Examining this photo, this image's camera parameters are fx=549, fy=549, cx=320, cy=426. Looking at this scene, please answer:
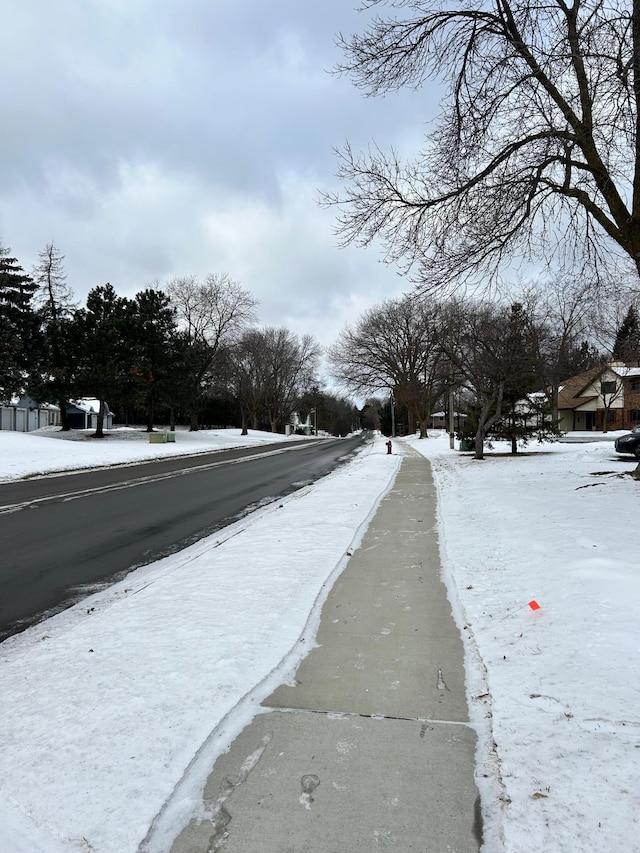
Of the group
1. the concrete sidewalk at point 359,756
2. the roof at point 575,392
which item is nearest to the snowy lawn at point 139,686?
the concrete sidewalk at point 359,756

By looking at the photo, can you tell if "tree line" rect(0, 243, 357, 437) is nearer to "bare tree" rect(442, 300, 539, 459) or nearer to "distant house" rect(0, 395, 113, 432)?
"distant house" rect(0, 395, 113, 432)

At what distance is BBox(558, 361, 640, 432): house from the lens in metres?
50.2

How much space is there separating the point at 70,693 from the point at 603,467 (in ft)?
50.5

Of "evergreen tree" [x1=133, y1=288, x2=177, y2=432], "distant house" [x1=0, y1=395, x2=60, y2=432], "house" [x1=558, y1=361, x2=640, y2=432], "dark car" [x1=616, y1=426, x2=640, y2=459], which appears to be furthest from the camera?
"house" [x1=558, y1=361, x2=640, y2=432]

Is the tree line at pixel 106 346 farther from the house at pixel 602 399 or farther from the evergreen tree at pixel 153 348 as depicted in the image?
the house at pixel 602 399

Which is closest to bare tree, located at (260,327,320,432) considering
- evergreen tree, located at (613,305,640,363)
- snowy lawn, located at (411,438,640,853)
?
evergreen tree, located at (613,305,640,363)

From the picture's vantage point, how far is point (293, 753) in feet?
9.09

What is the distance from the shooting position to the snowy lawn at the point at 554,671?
229 centimetres

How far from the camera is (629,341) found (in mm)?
26578

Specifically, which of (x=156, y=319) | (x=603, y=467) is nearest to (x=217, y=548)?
(x=603, y=467)

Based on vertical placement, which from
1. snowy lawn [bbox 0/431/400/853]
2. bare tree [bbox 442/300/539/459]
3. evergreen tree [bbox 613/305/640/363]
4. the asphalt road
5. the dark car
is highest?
evergreen tree [bbox 613/305/640/363]

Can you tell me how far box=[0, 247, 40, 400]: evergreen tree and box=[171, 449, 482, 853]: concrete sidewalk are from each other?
36330 millimetres

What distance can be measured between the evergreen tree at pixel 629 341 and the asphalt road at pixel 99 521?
17228 mm

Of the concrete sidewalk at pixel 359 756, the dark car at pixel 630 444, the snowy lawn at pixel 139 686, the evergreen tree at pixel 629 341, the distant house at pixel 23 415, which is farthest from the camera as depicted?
the distant house at pixel 23 415
